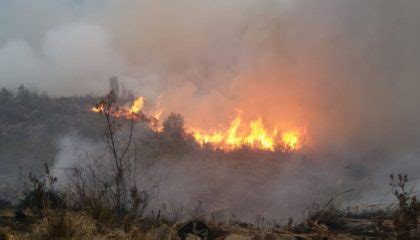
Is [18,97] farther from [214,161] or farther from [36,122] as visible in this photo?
[214,161]

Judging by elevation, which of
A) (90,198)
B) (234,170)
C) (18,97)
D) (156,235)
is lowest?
(156,235)

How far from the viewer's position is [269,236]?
17.1 feet

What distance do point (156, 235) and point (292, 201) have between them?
A: 17.2 meters

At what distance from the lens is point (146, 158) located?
86.7 feet

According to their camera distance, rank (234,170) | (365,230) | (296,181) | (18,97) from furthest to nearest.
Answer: (18,97), (234,170), (296,181), (365,230)

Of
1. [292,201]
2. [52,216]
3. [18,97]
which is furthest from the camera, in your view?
[18,97]

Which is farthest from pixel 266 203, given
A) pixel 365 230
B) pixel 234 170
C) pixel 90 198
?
pixel 90 198

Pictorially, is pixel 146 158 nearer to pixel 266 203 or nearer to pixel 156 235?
pixel 266 203

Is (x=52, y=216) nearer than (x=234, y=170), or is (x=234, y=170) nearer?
(x=52, y=216)

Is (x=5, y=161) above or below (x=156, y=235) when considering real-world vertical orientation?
above

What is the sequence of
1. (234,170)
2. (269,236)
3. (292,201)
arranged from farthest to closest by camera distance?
(234,170), (292,201), (269,236)

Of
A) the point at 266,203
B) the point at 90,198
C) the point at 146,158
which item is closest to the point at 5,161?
the point at 146,158

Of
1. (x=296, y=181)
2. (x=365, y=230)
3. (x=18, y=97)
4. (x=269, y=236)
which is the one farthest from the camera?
(x=18, y=97)

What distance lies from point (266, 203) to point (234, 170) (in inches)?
188
